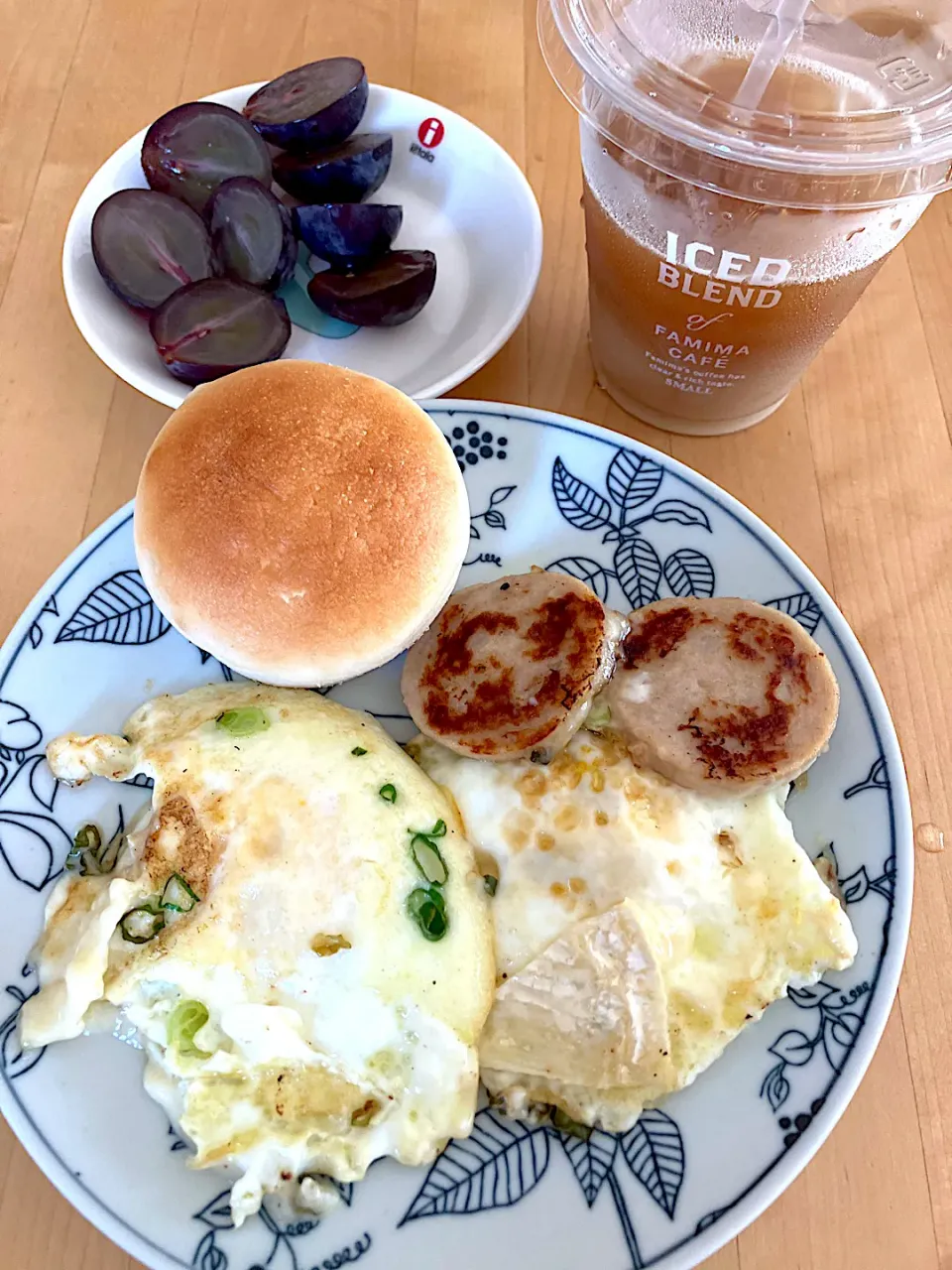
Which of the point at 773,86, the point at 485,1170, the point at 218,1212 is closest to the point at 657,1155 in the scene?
the point at 485,1170

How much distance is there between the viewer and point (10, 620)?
4.50 ft

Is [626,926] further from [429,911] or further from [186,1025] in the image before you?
[186,1025]

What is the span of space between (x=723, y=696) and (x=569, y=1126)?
511 millimetres

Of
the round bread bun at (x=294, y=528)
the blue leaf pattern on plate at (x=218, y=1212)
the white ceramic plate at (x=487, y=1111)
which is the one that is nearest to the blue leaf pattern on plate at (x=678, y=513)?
the white ceramic plate at (x=487, y=1111)

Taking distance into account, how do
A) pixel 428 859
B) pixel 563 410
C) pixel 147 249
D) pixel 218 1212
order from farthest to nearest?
pixel 563 410 → pixel 147 249 → pixel 428 859 → pixel 218 1212

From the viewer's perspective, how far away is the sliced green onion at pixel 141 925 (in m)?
1.05

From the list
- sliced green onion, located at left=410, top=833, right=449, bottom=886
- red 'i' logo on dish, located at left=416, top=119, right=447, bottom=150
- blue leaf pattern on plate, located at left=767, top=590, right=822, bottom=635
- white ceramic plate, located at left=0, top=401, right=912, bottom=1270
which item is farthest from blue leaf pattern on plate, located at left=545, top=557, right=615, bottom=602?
red 'i' logo on dish, located at left=416, top=119, right=447, bottom=150

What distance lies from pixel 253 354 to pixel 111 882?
765 mm

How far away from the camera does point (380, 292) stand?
4.85ft

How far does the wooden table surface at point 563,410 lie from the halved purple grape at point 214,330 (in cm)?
20

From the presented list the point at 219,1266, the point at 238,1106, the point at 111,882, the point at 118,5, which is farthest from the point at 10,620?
the point at 118,5

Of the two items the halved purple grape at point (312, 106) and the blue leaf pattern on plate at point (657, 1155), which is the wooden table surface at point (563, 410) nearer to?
the blue leaf pattern on plate at point (657, 1155)

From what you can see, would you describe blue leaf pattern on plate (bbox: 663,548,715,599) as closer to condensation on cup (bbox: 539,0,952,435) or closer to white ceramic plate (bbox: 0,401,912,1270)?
white ceramic plate (bbox: 0,401,912,1270)

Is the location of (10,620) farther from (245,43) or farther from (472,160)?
(245,43)
